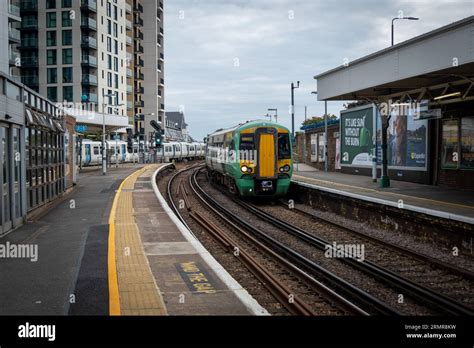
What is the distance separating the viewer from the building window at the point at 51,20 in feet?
213

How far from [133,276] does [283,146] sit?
573 inches

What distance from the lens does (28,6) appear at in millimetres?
63969

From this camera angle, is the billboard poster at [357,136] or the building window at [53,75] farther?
the building window at [53,75]

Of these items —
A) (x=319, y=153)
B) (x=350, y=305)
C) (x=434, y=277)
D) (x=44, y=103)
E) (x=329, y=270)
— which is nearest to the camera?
(x=350, y=305)

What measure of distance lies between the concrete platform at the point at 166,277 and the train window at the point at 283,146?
8728 millimetres

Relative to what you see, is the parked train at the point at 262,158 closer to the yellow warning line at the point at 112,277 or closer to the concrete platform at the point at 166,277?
the concrete platform at the point at 166,277

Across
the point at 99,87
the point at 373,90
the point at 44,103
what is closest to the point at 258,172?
the point at 373,90

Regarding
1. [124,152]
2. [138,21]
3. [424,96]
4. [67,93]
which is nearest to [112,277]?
[424,96]

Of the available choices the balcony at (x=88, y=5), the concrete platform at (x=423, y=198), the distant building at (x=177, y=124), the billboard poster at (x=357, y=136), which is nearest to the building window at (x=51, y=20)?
the balcony at (x=88, y=5)

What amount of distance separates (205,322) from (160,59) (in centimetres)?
9181

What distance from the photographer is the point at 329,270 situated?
35.0 feet

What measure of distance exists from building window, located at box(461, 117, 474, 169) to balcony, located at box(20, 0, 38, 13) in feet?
192

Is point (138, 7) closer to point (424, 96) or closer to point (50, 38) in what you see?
point (50, 38)

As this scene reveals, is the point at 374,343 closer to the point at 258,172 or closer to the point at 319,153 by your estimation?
the point at 258,172
